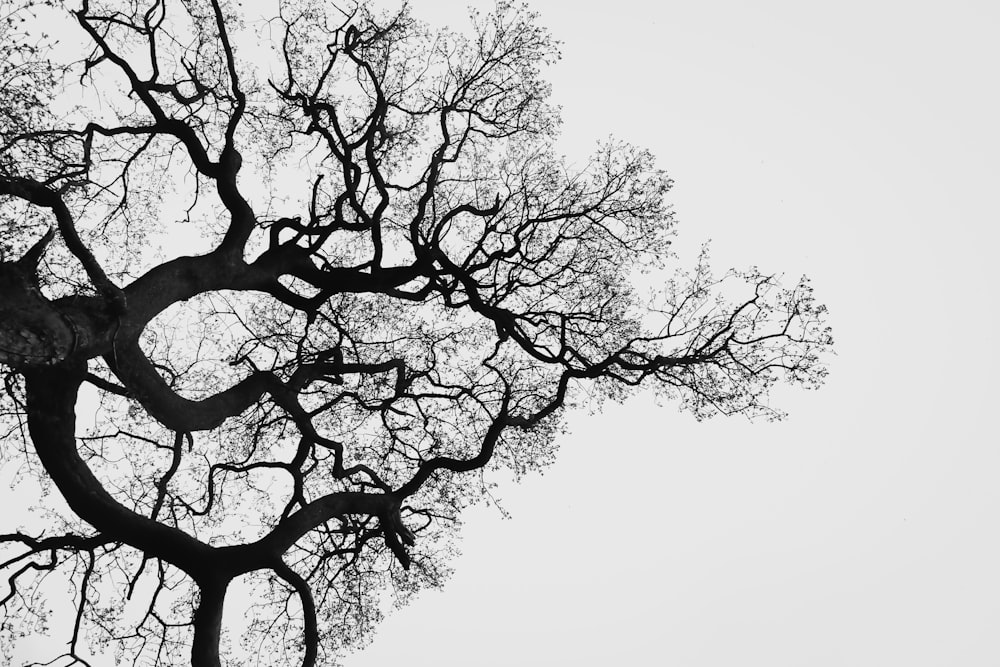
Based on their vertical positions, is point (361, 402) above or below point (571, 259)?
below

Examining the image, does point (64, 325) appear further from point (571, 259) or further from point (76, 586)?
point (571, 259)

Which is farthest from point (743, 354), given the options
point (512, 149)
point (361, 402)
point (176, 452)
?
point (176, 452)

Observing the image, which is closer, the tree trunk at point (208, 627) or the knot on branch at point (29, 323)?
the knot on branch at point (29, 323)

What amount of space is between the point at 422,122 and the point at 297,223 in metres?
3.27

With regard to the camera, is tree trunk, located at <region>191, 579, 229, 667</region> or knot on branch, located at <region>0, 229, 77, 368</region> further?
tree trunk, located at <region>191, 579, 229, 667</region>

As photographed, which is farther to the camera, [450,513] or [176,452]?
[450,513]

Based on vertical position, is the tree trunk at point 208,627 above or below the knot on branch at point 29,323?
below

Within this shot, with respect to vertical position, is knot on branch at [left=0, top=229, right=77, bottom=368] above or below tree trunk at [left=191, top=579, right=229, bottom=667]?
above

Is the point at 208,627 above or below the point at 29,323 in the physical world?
below

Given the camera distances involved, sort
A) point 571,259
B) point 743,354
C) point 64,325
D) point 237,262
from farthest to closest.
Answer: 1. point 571,259
2. point 743,354
3. point 237,262
4. point 64,325

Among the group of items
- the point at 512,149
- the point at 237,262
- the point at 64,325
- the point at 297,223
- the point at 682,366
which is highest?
the point at 512,149

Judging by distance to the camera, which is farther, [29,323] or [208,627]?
[208,627]

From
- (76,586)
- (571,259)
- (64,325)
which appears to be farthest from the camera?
(571,259)

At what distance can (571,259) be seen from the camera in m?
12.5
